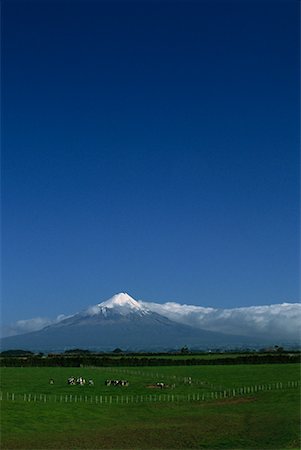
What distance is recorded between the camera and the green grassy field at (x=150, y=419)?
29375 millimetres

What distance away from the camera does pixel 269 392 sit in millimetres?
51750

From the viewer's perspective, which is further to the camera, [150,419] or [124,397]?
[124,397]

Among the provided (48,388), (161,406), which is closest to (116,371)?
(48,388)

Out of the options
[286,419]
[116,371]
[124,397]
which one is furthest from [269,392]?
[116,371]

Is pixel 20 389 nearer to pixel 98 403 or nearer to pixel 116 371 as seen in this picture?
pixel 98 403

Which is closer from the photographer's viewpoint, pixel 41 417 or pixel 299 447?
pixel 299 447

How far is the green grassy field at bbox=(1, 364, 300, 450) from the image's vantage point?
1156 inches

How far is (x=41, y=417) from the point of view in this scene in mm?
37375

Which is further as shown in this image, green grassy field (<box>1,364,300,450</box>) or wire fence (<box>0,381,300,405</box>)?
wire fence (<box>0,381,300,405</box>)

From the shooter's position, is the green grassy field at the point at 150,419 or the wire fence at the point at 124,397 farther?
the wire fence at the point at 124,397

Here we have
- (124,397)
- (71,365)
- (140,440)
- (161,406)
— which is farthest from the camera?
(71,365)

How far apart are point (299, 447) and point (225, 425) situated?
→ 7.81m

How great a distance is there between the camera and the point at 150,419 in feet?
124

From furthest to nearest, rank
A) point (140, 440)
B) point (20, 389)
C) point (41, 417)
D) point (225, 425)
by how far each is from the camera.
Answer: point (20, 389) → point (41, 417) → point (225, 425) → point (140, 440)
